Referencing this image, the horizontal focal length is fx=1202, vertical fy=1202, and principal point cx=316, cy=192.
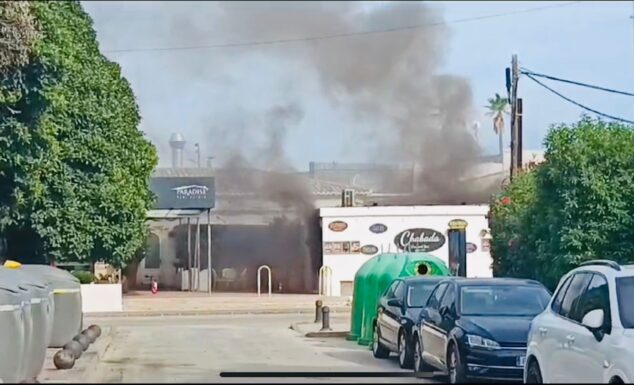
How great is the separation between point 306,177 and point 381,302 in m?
33.7

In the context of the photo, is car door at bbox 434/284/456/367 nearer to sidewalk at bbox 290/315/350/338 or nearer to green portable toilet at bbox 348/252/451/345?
green portable toilet at bbox 348/252/451/345

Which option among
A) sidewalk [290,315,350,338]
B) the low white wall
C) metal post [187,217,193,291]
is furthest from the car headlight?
metal post [187,217,193,291]

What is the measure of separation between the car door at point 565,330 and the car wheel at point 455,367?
3362mm

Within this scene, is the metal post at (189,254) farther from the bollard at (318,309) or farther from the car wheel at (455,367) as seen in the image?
the car wheel at (455,367)

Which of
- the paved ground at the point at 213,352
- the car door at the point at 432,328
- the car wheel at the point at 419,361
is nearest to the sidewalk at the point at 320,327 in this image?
the paved ground at the point at 213,352

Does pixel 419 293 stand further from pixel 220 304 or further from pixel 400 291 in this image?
pixel 220 304

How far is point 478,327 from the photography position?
1473cm

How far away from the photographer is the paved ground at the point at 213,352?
56.4ft

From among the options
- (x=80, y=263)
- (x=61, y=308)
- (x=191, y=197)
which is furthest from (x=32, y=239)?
(x=61, y=308)

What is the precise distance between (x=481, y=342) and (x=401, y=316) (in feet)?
14.2

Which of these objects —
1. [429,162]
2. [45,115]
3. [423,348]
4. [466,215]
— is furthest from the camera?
[429,162]

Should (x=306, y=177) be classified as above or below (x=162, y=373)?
above

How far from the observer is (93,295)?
132ft

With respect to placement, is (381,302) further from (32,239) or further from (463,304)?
(32,239)
